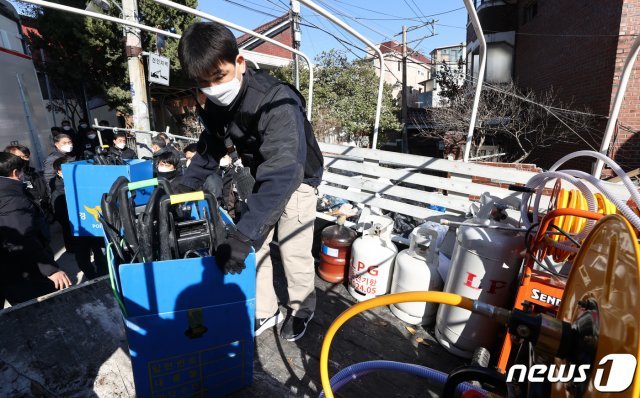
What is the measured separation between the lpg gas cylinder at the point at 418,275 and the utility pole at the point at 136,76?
6.64 m

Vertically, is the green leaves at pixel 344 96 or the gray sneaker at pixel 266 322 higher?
the green leaves at pixel 344 96

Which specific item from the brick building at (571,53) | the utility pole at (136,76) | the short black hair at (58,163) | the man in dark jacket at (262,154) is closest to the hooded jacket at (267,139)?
the man in dark jacket at (262,154)

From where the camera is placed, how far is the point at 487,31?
14219mm

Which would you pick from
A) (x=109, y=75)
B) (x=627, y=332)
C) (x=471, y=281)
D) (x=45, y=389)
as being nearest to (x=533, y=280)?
(x=471, y=281)

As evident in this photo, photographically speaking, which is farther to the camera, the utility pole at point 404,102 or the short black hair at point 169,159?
the utility pole at point 404,102

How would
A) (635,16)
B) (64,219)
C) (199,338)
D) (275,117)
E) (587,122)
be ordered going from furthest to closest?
(587,122) → (635,16) → (64,219) → (275,117) → (199,338)

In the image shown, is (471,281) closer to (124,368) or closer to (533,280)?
(533,280)

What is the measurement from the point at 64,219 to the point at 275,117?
3132 mm

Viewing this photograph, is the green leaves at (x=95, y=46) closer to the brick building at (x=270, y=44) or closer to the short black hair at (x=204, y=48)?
the brick building at (x=270, y=44)

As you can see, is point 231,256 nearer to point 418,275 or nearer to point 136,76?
point 418,275

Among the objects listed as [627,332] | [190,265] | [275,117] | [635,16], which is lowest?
[190,265]

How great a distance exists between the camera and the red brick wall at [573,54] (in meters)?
7.93

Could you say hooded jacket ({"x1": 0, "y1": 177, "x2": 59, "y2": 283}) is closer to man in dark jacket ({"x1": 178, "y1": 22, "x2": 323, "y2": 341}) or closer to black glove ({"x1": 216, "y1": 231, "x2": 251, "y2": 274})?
man in dark jacket ({"x1": 178, "y1": 22, "x2": 323, "y2": 341})

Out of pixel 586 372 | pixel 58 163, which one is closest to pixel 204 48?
pixel 586 372
